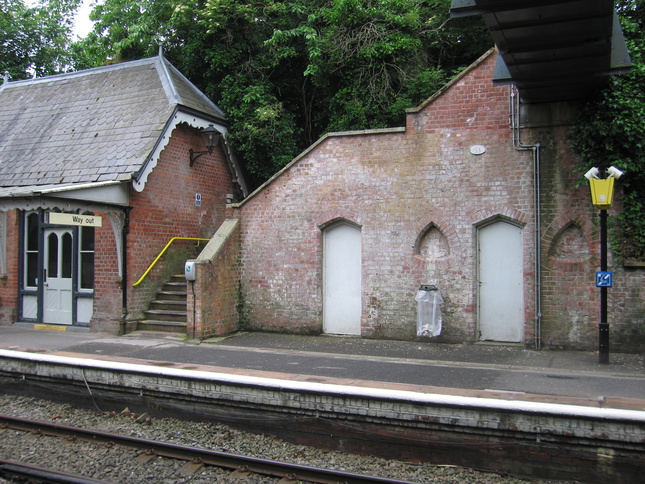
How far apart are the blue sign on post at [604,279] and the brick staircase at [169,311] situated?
818 cm

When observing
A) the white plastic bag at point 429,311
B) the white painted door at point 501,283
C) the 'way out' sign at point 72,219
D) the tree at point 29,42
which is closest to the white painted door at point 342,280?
the white plastic bag at point 429,311

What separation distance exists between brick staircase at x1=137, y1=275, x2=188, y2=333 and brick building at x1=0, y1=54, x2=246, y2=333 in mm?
236

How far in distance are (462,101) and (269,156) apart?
20.7ft

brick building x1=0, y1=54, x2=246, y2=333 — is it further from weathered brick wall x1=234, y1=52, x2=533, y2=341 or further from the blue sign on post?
the blue sign on post

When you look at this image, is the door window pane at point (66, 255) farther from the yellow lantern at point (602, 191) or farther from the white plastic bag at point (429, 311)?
the yellow lantern at point (602, 191)

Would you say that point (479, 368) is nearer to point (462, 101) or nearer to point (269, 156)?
point (462, 101)

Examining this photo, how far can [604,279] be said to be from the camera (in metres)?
9.15

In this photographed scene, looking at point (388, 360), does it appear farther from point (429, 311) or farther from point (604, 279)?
point (604, 279)

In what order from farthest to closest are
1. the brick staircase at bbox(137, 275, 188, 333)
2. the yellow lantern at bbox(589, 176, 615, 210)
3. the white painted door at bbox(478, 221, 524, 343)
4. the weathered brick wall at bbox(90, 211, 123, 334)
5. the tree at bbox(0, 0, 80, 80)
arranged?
1. the tree at bbox(0, 0, 80, 80)
2. the weathered brick wall at bbox(90, 211, 123, 334)
3. the brick staircase at bbox(137, 275, 188, 333)
4. the white painted door at bbox(478, 221, 524, 343)
5. the yellow lantern at bbox(589, 176, 615, 210)

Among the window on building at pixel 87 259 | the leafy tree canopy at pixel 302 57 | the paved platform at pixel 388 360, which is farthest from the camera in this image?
the leafy tree canopy at pixel 302 57

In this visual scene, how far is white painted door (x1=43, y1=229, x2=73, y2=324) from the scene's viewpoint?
13766mm

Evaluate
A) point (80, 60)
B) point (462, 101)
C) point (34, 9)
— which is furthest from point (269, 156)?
point (34, 9)

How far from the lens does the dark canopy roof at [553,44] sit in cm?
680

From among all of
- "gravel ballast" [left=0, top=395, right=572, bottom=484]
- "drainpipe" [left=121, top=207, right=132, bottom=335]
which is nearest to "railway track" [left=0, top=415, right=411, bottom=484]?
"gravel ballast" [left=0, top=395, right=572, bottom=484]
